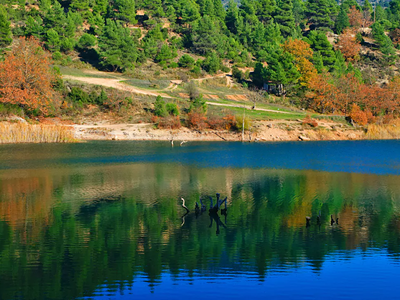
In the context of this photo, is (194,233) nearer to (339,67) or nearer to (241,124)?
(241,124)

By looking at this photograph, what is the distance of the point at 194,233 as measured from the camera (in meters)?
30.6

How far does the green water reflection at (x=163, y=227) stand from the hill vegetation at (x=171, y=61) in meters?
53.4

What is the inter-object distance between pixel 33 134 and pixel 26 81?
22608 millimetres

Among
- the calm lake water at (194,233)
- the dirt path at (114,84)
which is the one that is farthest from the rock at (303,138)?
the calm lake water at (194,233)

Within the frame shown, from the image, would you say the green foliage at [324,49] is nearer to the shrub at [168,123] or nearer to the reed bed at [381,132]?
the reed bed at [381,132]

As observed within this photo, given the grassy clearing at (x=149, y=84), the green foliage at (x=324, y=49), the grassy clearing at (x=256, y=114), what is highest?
the green foliage at (x=324, y=49)

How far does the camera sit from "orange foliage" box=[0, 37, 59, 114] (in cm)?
9781

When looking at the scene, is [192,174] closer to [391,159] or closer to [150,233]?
[150,233]

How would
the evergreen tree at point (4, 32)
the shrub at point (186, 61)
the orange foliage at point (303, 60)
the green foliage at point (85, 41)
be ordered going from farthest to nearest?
the shrub at point (186, 61)
the green foliage at point (85, 41)
the orange foliage at point (303, 60)
the evergreen tree at point (4, 32)

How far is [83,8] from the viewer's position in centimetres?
18300

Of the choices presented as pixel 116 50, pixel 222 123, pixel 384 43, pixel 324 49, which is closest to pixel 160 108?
pixel 222 123

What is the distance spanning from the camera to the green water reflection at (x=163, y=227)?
2434cm

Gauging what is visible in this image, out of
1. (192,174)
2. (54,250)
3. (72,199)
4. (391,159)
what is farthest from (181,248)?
(391,159)

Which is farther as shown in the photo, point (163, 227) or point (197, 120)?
point (197, 120)
